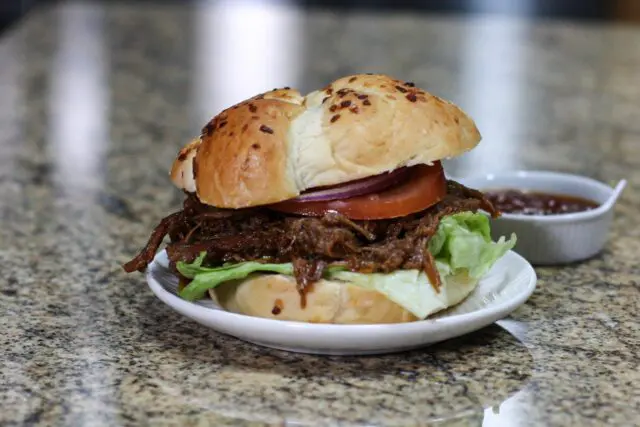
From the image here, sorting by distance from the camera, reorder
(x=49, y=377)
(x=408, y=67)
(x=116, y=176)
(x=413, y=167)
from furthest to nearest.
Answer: (x=408, y=67)
(x=116, y=176)
(x=413, y=167)
(x=49, y=377)

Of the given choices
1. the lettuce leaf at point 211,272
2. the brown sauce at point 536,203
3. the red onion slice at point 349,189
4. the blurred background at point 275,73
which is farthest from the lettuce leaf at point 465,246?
the blurred background at point 275,73

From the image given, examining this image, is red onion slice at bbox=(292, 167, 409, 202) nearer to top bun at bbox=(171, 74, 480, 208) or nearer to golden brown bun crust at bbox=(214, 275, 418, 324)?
top bun at bbox=(171, 74, 480, 208)

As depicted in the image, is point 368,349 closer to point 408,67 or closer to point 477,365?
point 477,365

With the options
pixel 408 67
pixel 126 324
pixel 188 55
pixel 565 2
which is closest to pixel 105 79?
pixel 188 55

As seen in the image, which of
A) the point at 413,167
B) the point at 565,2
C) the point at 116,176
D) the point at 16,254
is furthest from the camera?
the point at 565,2

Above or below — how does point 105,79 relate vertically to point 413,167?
below

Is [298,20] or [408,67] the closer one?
[408,67]

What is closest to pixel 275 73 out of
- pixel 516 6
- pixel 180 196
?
pixel 180 196
